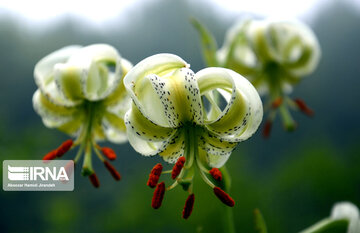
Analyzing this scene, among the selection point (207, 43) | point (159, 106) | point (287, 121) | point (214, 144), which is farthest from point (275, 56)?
point (159, 106)

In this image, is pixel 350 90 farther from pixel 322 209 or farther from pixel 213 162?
pixel 213 162

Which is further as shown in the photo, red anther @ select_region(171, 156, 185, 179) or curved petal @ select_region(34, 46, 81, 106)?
curved petal @ select_region(34, 46, 81, 106)

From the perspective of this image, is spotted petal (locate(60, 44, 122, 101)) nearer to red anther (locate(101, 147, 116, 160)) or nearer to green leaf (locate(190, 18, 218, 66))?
red anther (locate(101, 147, 116, 160))

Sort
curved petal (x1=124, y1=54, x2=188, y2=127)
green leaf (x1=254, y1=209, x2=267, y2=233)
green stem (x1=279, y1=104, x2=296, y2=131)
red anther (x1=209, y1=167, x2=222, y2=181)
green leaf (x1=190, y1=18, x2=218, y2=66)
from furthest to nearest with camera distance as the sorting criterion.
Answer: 1. green stem (x1=279, y1=104, x2=296, y2=131)
2. green leaf (x1=190, y1=18, x2=218, y2=66)
3. green leaf (x1=254, y1=209, x2=267, y2=233)
4. red anther (x1=209, y1=167, x2=222, y2=181)
5. curved petal (x1=124, y1=54, x2=188, y2=127)

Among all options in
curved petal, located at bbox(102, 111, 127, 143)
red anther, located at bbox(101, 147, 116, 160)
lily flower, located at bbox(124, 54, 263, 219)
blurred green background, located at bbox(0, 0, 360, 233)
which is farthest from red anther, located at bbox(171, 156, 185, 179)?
blurred green background, located at bbox(0, 0, 360, 233)

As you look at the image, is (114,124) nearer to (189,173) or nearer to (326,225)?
(189,173)

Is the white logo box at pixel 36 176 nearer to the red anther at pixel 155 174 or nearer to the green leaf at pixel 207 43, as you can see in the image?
the red anther at pixel 155 174
